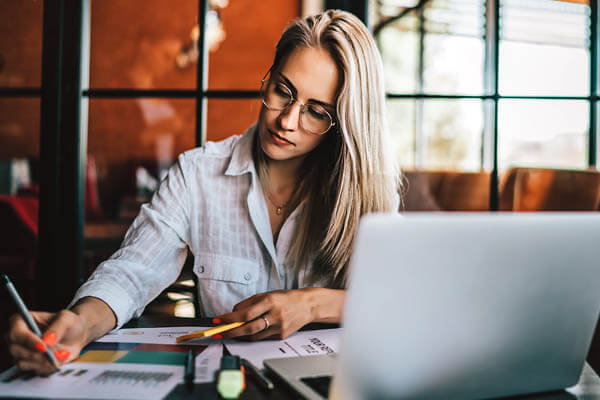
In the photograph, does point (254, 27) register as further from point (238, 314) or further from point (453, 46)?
point (238, 314)

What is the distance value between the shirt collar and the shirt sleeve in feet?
0.44

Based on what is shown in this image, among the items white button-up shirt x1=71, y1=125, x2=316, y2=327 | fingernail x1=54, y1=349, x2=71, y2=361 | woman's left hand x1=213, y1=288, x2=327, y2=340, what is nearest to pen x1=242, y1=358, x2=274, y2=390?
woman's left hand x1=213, y1=288, x2=327, y2=340

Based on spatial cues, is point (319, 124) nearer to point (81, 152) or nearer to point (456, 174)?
point (81, 152)

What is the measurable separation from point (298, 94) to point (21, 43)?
1332 mm

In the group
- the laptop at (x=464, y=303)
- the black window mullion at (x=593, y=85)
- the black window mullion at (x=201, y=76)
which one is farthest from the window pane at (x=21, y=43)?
the black window mullion at (x=593, y=85)

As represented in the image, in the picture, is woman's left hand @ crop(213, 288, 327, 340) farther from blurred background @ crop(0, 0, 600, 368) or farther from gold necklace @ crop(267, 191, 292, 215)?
blurred background @ crop(0, 0, 600, 368)

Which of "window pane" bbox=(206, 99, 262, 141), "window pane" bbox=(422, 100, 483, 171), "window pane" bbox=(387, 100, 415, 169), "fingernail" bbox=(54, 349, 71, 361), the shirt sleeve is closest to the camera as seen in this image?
"fingernail" bbox=(54, 349, 71, 361)

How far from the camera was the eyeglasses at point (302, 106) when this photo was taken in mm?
1319

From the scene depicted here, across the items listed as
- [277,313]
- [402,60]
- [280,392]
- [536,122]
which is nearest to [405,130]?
[402,60]

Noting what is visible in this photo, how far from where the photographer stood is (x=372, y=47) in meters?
1.38

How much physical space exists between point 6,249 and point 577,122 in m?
2.27

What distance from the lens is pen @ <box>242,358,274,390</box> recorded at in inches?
28.4

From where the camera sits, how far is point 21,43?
204cm

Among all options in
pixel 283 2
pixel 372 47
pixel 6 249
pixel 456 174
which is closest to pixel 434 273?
pixel 372 47
